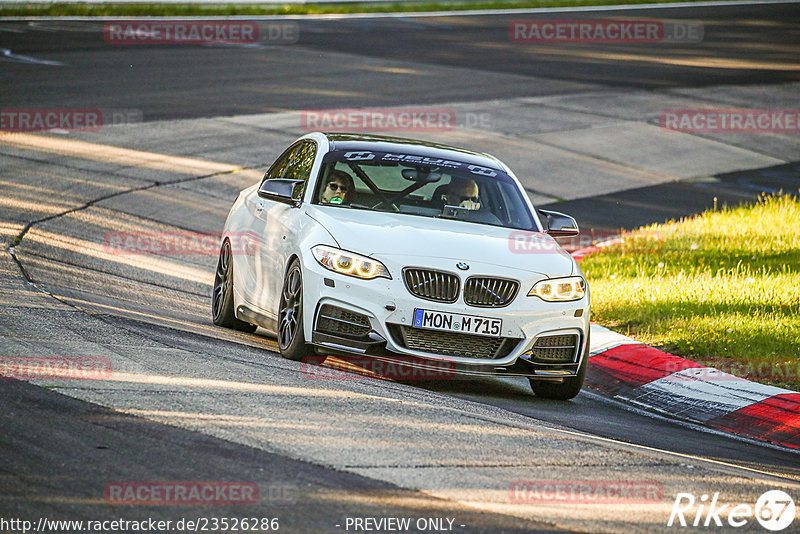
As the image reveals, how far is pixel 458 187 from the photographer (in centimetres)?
970

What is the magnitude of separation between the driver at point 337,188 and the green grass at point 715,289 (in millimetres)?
3040

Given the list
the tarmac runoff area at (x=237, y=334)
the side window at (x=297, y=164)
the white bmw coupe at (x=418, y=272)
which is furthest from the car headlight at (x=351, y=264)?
the side window at (x=297, y=164)

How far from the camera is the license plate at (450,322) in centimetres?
819

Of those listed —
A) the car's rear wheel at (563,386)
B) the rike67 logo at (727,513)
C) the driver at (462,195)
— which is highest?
the driver at (462,195)

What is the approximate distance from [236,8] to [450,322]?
29.7 metres

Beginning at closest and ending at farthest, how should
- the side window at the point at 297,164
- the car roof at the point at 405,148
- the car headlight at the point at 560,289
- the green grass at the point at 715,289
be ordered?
the car headlight at the point at 560,289 → the side window at the point at 297,164 → the car roof at the point at 405,148 → the green grass at the point at 715,289

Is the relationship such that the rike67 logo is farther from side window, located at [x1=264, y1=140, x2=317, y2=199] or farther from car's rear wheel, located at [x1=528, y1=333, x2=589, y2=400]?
side window, located at [x1=264, y1=140, x2=317, y2=199]

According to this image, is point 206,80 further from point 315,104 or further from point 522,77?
point 522,77

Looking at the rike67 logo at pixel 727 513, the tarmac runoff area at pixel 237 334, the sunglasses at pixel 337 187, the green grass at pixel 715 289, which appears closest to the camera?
the rike67 logo at pixel 727 513

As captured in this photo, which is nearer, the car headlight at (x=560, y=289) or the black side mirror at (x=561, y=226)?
the car headlight at (x=560, y=289)

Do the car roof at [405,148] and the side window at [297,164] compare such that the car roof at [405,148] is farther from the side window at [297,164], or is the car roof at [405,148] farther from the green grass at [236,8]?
the green grass at [236,8]

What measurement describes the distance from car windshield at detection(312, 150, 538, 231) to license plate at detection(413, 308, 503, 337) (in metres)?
1.34

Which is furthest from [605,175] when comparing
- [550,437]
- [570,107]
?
[550,437]

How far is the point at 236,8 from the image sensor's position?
119 ft
